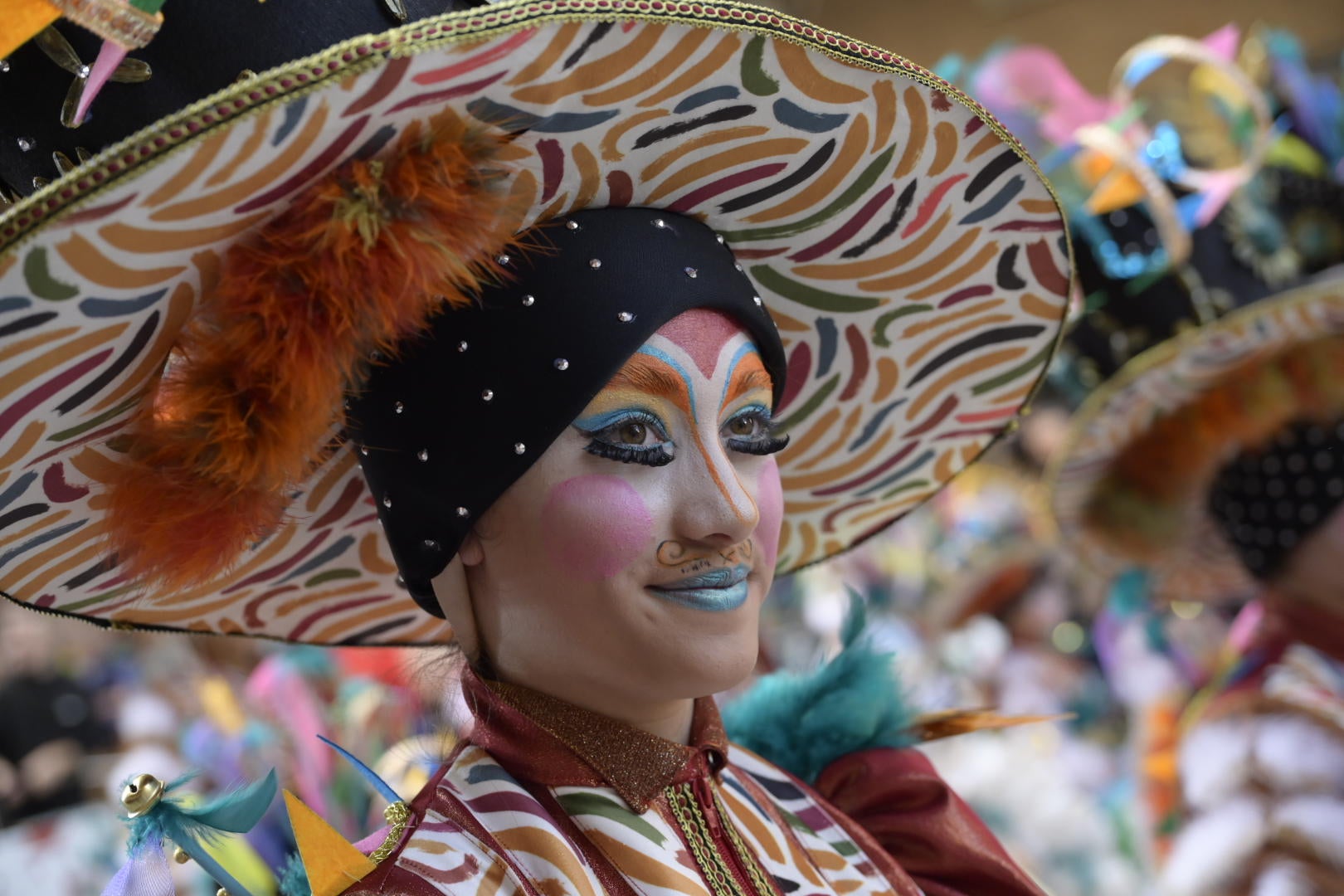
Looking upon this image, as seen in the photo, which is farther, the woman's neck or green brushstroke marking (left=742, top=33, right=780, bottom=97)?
the woman's neck

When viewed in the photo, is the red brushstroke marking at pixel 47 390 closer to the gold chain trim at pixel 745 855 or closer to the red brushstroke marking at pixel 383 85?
the red brushstroke marking at pixel 383 85

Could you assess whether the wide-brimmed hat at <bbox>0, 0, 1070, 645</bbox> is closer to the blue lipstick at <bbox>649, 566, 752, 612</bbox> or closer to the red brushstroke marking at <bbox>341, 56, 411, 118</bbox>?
the red brushstroke marking at <bbox>341, 56, 411, 118</bbox>

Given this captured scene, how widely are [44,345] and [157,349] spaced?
129 millimetres

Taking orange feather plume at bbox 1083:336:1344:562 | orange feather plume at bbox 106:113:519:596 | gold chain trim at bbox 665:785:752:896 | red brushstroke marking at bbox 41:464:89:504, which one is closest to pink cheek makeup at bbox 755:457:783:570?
gold chain trim at bbox 665:785:752:896

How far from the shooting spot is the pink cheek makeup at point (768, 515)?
147cm

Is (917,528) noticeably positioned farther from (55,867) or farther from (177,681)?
(55,867)

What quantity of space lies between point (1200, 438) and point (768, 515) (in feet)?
5.59

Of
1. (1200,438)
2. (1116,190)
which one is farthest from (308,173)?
(1200,438)

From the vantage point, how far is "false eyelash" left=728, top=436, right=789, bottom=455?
1447 millimetres

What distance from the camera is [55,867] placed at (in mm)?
3465

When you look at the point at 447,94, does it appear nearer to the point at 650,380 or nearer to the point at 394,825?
the point at 650,380

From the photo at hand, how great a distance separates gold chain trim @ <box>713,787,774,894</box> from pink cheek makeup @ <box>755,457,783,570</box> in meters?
0.27

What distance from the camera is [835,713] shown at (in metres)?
1.78

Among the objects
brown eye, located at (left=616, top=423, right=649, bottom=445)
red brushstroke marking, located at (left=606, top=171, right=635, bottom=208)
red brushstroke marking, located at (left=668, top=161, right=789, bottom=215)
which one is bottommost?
brown eye, located at (left=616, top=423, right=649, bottom=445)
